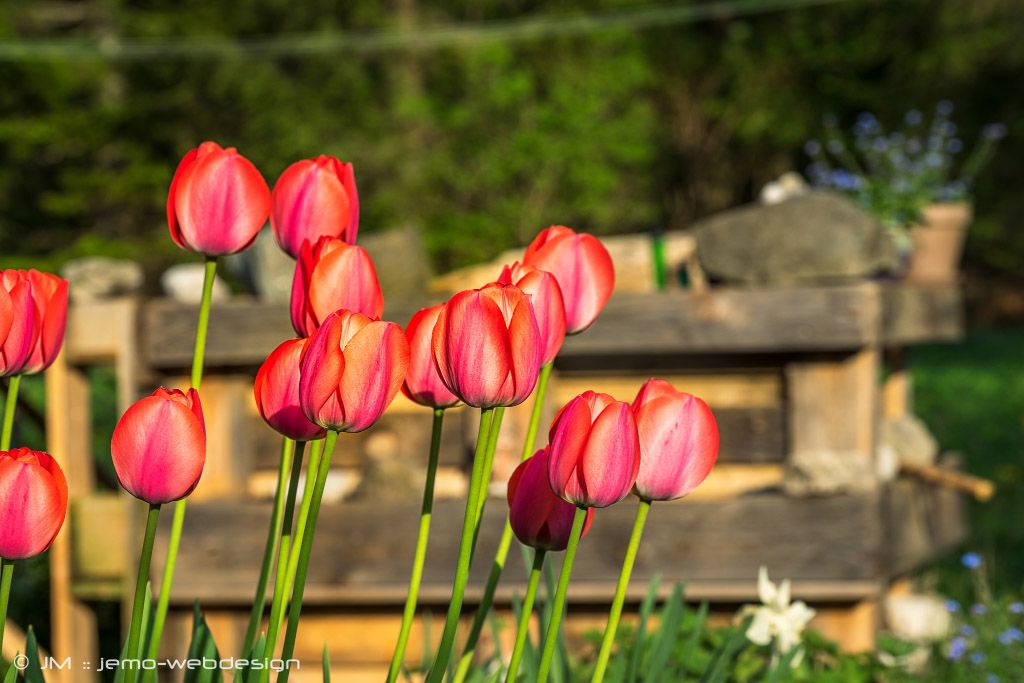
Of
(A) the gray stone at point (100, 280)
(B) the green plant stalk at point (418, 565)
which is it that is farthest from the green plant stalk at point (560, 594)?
(A) the gray stone at point (100, 280)

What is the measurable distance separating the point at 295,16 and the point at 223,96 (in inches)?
106

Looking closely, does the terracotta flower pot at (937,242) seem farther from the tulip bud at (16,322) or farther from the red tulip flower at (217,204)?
the tulip bud at (16,322)

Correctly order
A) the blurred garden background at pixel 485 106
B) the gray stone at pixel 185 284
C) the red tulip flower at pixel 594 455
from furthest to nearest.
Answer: the blurred garden background at pixel 485 106
the gray stone at pixel 185 284
the red tulip flower at pixel 594 455

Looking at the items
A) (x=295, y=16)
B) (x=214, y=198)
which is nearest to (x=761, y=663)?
(x=214, y=198)

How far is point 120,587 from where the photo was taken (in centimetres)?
370

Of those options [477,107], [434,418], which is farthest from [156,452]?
[477,107]

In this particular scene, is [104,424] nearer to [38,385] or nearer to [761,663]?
[38,385]

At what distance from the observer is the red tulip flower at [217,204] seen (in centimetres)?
109

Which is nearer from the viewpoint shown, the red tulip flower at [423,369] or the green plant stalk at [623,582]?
the green plant stalk at [623,582]

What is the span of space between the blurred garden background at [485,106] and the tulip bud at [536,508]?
444 inches

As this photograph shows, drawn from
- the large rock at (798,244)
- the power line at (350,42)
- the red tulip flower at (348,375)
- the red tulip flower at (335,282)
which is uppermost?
the power line at (350,42)

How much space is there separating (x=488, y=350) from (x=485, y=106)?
15.9 metres

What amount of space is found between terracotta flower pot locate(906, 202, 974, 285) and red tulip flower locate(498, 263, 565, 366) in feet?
13.6

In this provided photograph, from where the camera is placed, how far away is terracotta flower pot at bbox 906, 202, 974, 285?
4887mm
